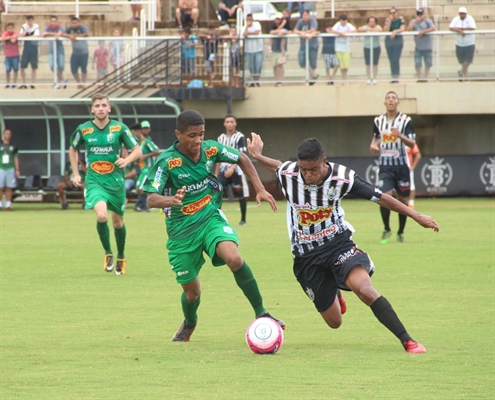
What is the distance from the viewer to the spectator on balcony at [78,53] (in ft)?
85.4

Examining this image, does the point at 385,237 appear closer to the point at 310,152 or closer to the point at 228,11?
the point at 310,152

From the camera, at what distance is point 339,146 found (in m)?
29.2

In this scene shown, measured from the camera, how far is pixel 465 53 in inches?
1011

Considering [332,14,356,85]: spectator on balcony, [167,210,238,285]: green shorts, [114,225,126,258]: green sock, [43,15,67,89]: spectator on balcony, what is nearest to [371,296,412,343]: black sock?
[167,210,238,285]: green shorts

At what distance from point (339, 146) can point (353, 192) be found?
22.3 metres

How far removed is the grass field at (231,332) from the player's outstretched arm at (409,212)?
101 centimetres

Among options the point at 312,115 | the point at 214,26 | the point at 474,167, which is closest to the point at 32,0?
the point at 214,26

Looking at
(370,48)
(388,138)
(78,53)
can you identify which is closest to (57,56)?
(78,53)

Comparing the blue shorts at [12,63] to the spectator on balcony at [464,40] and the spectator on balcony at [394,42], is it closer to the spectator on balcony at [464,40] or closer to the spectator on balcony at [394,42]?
the spectator on balcony at [394,42]

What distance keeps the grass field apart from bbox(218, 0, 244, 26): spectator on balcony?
1587cm

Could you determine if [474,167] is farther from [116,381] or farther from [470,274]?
[116,381]

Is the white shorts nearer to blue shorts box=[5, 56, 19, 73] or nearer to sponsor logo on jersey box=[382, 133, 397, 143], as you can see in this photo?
blue shorts box=[5, 56, 19, 73]

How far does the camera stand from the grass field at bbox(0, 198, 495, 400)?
5965 millimetres

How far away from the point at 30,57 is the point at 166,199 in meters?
20.3
